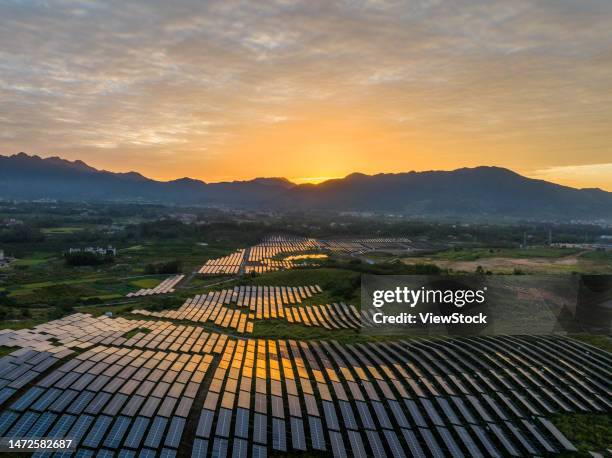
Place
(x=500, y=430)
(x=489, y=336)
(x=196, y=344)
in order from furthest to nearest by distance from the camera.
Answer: (x=489, y=336) < (x=196, y=344) < (x=500, y=430)

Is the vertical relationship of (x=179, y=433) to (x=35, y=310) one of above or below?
above

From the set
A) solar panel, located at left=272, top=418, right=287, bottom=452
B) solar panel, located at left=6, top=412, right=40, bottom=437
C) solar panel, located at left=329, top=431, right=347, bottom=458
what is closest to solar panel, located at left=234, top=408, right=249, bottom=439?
solar panel, located at left=272, top=418, right=287, bottom=452

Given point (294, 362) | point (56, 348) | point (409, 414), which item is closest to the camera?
point (409, 414)

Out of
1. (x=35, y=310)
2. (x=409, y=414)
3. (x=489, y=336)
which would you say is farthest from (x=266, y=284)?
(x=409, y=414)

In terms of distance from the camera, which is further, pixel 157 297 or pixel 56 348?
pixel 157 297

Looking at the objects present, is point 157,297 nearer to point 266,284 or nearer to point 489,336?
point 266,284

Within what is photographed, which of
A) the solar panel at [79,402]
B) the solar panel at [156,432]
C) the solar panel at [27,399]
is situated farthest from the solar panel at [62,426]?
the solar panel at [156,432]
